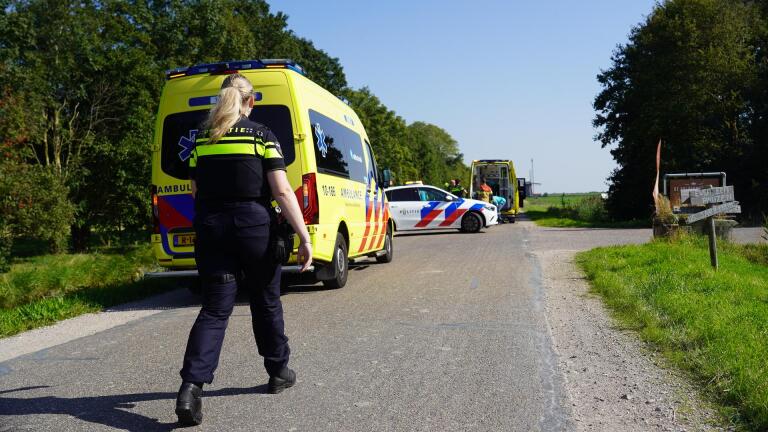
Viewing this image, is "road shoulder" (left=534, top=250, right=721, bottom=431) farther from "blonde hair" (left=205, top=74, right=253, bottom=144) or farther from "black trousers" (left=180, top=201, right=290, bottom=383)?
"blonde hair" (left=205, top=74, right=253, bottom=144)

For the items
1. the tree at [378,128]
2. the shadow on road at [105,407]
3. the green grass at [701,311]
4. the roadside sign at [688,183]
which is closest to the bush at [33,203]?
the green grass at [701,311]

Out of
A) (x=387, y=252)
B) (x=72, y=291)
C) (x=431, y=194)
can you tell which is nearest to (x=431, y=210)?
(x=431, y=194)

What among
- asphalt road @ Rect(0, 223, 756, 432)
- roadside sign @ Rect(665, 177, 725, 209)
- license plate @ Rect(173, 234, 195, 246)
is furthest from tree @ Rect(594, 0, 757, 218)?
license plate @ Rect(173, 234, 195, 246)

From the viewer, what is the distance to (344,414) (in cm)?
414

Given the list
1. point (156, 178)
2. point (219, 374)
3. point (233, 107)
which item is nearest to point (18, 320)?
point (156, 178)

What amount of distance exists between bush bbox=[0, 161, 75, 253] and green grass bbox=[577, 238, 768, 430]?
1859 centimetres

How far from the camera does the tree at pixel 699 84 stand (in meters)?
31.5

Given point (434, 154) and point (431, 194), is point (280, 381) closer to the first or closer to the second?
point (431, 194)

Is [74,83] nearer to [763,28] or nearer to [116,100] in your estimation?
[116,100]

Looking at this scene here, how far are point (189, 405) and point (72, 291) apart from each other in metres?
7.79

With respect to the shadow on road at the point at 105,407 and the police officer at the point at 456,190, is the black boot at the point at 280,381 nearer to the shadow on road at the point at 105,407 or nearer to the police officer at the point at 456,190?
the shadow on road at the point at 105,407

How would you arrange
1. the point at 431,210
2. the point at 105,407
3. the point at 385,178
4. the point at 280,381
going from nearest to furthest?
the point at 105,407
the point at 280,381
the point at 385,178
the point at 431,210

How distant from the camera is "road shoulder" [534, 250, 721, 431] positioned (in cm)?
397

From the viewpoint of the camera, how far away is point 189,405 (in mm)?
3873
